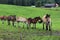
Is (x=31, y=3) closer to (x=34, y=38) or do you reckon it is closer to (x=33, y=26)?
(x=33, y=26)

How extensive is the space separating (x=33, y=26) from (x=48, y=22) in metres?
2.29

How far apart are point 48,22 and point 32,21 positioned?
1.84 m

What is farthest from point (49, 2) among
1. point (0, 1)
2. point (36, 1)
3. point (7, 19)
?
point (7, 19)

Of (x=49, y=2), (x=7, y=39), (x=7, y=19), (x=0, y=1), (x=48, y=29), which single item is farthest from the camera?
(x=49, y=2)

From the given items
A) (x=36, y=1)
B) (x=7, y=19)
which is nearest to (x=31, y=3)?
(x=36, y=1)

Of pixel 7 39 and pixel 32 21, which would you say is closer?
pixel 7 39

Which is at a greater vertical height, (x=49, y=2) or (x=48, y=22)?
(x=48, y=22)

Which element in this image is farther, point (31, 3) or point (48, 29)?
point (31, 3)

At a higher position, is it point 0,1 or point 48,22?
point 48,22

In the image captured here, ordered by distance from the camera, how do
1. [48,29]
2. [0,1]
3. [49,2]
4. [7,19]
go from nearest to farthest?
1. [48,29]
2. [7,19]
3. [0,1]
4. [49,2]

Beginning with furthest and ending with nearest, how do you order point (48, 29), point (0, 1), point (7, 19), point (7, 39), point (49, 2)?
1. point (49, 2)
2. point (0, 1)
3. point (7, 19)
4. point (48, 29)
5. point (7, 39)

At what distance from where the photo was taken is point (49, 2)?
114 m

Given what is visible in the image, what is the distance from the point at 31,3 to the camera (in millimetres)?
105750

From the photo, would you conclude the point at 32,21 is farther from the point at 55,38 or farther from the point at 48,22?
the point at 55,38
